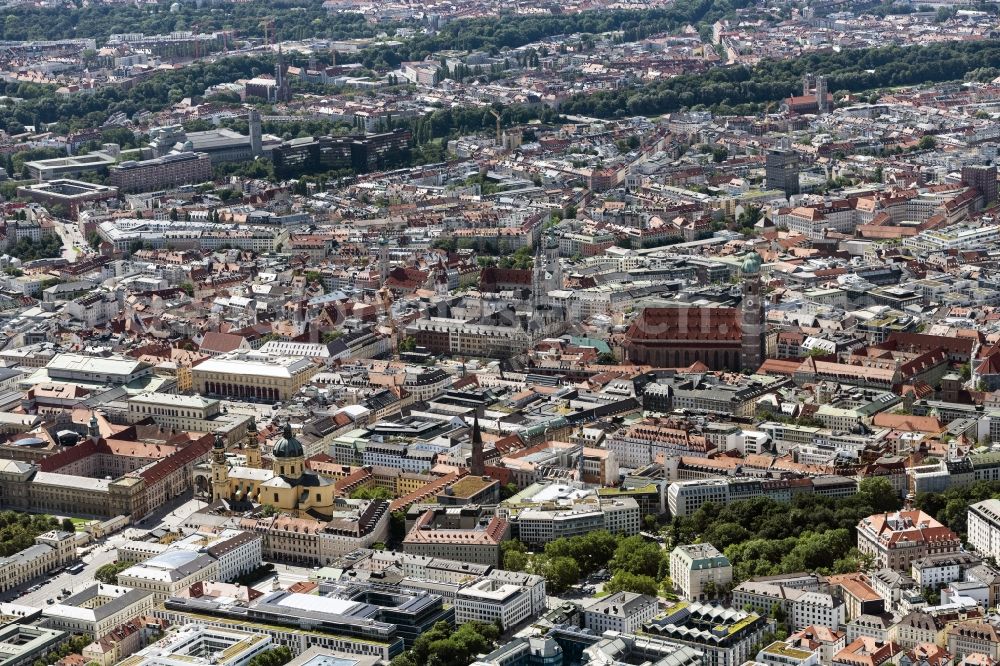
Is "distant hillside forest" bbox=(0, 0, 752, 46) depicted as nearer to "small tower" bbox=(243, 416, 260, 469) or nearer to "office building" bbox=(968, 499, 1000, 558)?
"small tower" bbox=(243, 416, 260, 469)

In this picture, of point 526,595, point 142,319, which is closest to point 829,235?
point 142,319

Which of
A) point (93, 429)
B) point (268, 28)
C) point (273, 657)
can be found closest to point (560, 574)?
point (273, 657)

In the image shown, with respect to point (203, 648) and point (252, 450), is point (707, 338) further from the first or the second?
point (203, 648)

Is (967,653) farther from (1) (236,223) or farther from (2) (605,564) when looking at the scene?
(1) (236,223)

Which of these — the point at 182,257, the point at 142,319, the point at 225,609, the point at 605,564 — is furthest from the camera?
the point at 182,257

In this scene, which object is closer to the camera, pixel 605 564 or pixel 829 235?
pixel 605 564

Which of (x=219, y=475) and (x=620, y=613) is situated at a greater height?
(x=620, y=613)

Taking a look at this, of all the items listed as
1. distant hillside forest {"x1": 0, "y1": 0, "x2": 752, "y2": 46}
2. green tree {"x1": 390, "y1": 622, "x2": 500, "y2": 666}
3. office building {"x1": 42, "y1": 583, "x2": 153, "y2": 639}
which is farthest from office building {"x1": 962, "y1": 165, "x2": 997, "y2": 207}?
distant hillside forest {"x1": 0, "y1": 0, "x2": 752, "y2": 46}
